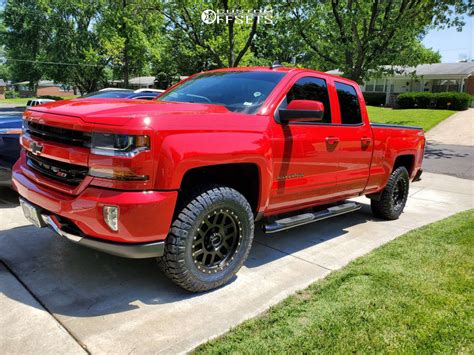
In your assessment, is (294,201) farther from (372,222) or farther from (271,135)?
(372,222)

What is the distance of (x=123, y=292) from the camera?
3469mm

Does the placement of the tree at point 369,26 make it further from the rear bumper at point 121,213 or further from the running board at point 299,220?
the rear bumper at point 121,213

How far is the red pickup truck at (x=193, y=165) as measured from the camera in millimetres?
2877

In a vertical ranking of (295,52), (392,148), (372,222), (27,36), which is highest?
(27,36)

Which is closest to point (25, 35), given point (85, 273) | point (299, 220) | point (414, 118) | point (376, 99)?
point (376, 99)

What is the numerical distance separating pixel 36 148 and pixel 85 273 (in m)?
1.20

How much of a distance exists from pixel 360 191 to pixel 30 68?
4424 cm

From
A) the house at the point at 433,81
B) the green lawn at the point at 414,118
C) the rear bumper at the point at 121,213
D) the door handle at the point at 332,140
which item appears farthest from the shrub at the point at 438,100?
the rear bumper at the point at 121,213

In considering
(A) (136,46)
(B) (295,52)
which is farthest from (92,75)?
(B) (295,52)

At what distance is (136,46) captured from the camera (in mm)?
25969

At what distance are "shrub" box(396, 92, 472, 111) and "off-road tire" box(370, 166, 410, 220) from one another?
2650 centimetres

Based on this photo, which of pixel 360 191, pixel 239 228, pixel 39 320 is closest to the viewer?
pixel 39 320

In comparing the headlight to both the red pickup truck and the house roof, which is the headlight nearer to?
the red pickup truck

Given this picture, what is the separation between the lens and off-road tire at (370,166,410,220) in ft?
19.6
